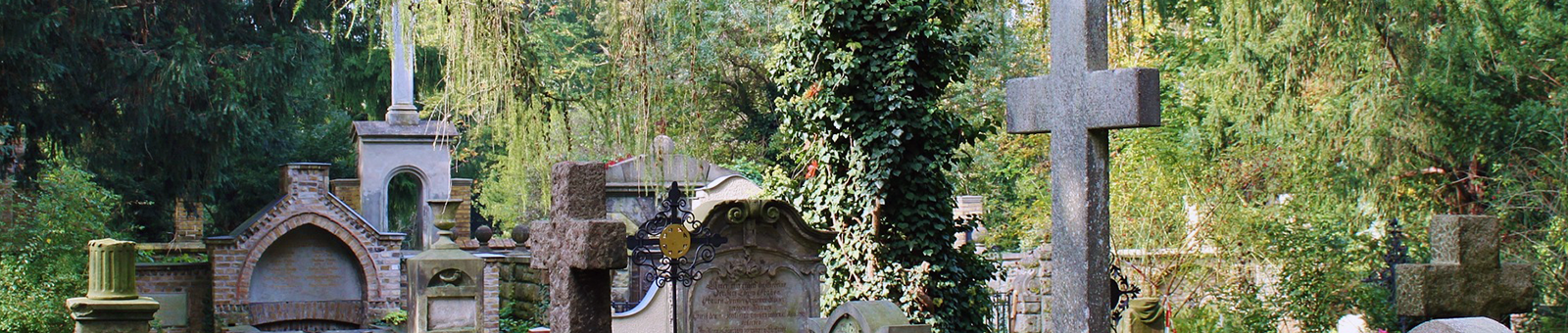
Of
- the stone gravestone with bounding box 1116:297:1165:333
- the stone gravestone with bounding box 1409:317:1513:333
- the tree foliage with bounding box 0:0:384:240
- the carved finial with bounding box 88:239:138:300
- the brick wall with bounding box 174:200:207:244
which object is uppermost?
the tree foliage with bounding box 0:0:384:240

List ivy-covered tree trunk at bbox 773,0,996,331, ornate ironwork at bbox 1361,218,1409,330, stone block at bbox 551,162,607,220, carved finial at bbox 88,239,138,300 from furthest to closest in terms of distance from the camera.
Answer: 1. ornate ironwork at bbox 1361,218,1409,330
2. ivy-covered tree trunk at bbox 773,0,996,331
3. carved finial at bbox 88,239,138,300
4. stone block at bbox 551,162,607,220

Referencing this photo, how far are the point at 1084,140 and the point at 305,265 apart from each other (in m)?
12.7

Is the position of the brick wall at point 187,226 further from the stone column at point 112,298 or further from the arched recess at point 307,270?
the stone column at point 112,298

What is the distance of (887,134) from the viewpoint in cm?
880

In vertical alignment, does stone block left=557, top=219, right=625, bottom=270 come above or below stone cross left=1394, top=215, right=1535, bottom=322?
above

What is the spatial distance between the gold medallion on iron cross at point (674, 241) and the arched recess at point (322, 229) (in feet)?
26.6

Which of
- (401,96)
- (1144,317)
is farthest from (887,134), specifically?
(401,96)

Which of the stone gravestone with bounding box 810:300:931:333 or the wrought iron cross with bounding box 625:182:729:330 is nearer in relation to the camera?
the stone gravestone with bounding box 810:300:931:333

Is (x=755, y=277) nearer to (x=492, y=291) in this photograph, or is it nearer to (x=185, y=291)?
(x=492, y=291)

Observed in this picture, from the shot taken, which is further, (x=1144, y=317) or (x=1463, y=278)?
(x=1144, y=317)

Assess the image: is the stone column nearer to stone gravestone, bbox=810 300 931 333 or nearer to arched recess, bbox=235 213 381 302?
stone gravestone, bbox=810 300 931 333

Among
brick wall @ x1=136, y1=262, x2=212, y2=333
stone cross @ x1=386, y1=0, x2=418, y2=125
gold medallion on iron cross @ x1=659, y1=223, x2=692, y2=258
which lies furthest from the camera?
stone cross @ x1=386, y1=0, x2=418, y2=125

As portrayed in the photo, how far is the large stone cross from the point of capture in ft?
14.7

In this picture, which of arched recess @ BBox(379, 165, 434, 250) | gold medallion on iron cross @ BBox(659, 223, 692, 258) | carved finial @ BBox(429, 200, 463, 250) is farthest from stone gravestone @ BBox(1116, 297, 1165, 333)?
arched recess @ BBox(379, 165, 434, 250)
